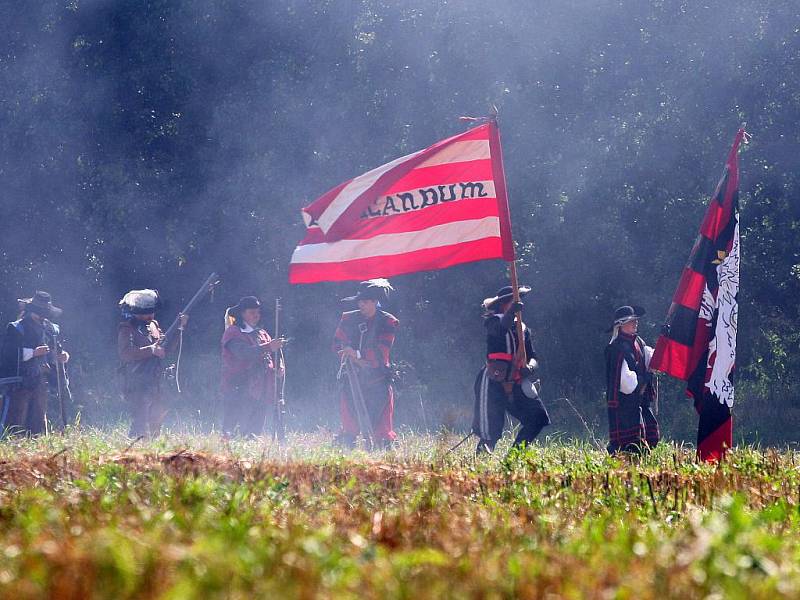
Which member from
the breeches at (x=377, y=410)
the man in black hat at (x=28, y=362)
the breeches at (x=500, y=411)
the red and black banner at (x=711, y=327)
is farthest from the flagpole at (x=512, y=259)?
the man in black hat at (x=28, y=362)

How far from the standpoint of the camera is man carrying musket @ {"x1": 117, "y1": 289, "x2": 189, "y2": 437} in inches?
518

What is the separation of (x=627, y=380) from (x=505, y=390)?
1172 millimetres

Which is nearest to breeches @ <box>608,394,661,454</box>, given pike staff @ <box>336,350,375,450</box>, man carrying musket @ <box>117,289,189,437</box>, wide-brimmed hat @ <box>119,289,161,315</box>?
pike staff @ <box>336,350,375,450</box>

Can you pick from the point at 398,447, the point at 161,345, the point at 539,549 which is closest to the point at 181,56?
the point at 161,345

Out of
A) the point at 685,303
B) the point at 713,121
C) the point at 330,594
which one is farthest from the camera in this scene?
the point at 713,121

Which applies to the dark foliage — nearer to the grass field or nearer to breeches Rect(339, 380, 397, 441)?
breeches Rect(339, 380, 397, 441)

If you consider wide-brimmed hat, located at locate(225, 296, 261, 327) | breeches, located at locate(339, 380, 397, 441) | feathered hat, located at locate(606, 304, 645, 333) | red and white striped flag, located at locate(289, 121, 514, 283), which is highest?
red and white striped flag, located at locate(289, 121, 514, 283)

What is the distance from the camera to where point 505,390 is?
11727 mm

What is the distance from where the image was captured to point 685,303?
980 centimetres

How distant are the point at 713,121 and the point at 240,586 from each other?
1533cm

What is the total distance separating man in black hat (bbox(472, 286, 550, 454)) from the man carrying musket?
3.75 meters

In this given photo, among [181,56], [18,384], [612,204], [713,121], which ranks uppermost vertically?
[181,56]

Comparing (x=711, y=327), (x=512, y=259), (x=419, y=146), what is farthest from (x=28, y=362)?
(x=711, y=327)

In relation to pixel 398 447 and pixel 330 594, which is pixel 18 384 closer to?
pixel 398 447
